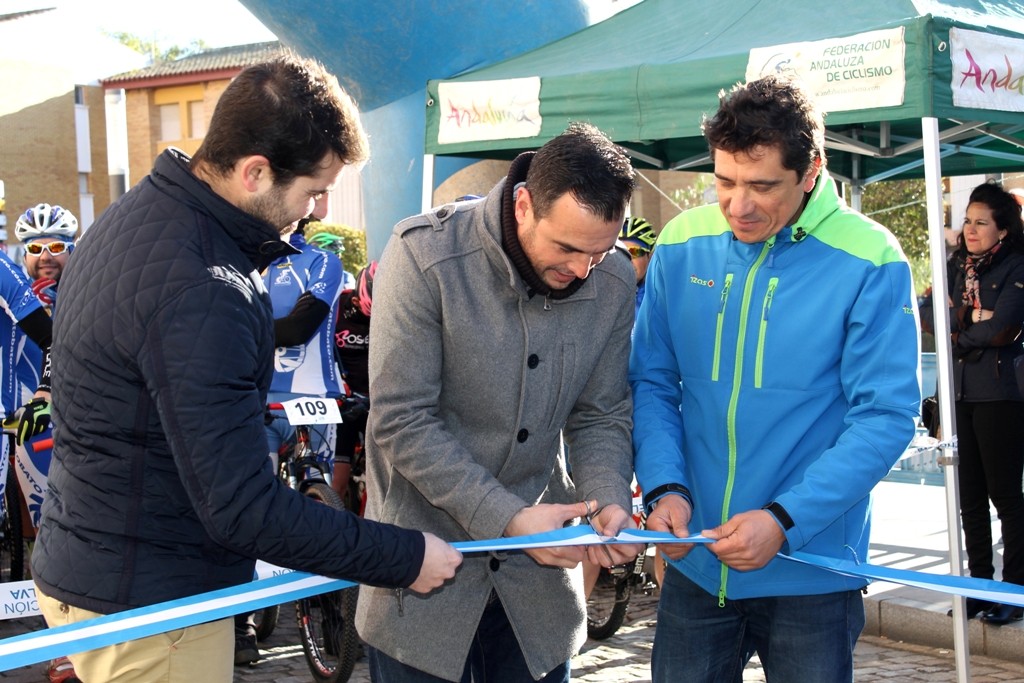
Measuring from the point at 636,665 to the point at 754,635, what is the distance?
3105 mm

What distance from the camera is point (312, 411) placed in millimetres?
5941

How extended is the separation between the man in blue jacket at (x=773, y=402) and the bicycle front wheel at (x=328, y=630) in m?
2.80

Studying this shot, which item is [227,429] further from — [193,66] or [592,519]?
[193,66]

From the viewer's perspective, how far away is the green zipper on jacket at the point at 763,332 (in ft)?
9.46

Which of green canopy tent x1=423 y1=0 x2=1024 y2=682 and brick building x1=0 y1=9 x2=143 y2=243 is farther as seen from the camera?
brick building x1=0 y1=9 x2=143 y2=243

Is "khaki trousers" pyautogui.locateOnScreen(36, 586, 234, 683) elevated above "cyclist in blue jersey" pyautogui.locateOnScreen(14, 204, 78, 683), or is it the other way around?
"cyclist in blue jersey" pyautogui.locateOnScreen(14, 204, 78, 683)

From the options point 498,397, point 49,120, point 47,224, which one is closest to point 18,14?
point 49,120

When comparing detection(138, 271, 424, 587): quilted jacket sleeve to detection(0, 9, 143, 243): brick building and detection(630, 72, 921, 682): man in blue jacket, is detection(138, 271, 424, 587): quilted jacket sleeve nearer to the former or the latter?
detection(630, 72, 921, 682): man in blue jacket

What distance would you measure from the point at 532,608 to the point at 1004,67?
13.3 feet

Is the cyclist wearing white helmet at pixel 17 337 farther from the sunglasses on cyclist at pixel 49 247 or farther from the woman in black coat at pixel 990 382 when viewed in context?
the woman in black coat at pixel 990 382

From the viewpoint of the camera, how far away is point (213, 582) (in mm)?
2373

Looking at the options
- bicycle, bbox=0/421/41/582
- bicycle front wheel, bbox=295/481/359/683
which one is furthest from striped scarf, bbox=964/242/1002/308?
bicycle, bbox=0/421/41/582

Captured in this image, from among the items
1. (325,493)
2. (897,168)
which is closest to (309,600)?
(325,493)

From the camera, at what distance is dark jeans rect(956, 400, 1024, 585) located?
20.7 feet
